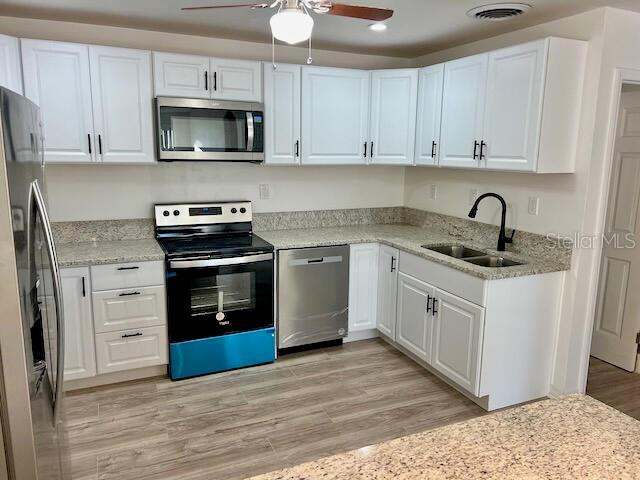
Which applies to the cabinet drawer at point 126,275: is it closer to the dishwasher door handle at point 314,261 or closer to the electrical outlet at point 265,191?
the dishwasher door handle at point 314,261

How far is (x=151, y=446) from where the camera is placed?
2574 millimetres

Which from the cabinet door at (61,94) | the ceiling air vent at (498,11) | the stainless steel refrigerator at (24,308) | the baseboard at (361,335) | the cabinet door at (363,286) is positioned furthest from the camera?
the baseboard at (361,335)

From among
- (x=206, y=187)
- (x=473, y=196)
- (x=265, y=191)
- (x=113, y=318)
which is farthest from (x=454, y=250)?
(x=113, y=318)

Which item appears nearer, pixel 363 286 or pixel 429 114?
pixel 429 114

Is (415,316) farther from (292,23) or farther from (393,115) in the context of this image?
(292,23)

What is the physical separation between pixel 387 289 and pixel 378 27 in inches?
75.3

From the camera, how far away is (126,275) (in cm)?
309

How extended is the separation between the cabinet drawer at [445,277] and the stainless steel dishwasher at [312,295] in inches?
20.4

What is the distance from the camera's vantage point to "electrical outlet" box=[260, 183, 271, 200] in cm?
398

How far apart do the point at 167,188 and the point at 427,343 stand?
2.25 meters

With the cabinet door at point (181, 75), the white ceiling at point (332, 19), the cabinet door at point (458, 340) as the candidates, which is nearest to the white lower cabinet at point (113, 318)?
the cabinet door at point (181, 75)

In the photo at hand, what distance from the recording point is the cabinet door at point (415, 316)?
3293mm

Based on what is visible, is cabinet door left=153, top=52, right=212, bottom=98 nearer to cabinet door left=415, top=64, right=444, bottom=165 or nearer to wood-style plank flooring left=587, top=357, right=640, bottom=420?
cabinet door left=415, top=64, right=444, bottom=165

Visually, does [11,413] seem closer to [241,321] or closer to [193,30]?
[241,321]
